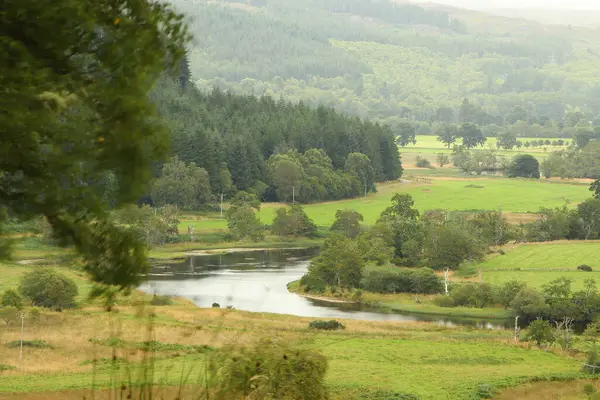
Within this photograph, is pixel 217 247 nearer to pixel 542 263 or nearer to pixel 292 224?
pixel 292 224

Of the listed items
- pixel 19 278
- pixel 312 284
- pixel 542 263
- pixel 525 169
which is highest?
pixel 525 169

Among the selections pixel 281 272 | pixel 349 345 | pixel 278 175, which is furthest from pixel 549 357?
pixel 278 175

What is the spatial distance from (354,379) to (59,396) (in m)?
12.3

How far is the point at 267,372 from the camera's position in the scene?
38.6ft

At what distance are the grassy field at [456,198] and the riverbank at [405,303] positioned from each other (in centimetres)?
2594

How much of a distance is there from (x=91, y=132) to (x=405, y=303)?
51.8m

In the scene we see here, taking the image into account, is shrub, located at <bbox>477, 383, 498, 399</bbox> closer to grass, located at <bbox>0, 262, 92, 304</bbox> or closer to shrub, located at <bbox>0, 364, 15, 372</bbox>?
shrub, located at <bbox>0, 364, 15, 372</bbox>

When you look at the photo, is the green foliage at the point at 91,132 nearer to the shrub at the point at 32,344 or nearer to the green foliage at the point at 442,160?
the shrub at the point at 32,344

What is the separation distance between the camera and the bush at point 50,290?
4653 centimetres

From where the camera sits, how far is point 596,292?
56.2m

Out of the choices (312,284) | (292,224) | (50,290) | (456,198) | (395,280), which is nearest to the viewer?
(50,290)

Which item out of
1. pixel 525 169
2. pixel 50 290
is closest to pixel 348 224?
pixel 50 290

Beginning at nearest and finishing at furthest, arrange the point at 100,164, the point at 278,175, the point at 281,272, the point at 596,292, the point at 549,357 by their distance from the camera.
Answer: the point at 100,164 < the point at 549,357 < the point at 596,292 < the point at 281,272 < the point at 278,175

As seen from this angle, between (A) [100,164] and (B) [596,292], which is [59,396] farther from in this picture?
(B) [596,292]
